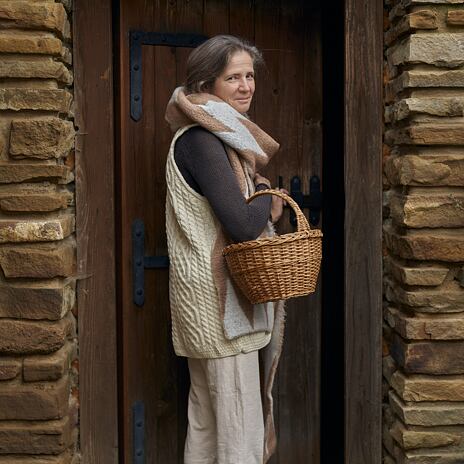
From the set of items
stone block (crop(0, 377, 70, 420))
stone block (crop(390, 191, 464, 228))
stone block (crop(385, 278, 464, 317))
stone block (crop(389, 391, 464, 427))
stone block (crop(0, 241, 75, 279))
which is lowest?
stone block (crop(389, 391, 464, 427))

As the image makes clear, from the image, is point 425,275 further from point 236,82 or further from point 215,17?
point 215,17

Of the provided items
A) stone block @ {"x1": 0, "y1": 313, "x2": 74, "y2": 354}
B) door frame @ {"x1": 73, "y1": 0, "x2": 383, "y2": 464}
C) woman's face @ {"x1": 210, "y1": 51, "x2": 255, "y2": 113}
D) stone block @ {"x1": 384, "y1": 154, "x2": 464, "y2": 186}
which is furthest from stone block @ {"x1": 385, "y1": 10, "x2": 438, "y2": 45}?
stone block @ {"x1": 0, "y1": 313, "x2": 74, "y2": 354}

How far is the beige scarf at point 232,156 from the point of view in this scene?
2.84 meters

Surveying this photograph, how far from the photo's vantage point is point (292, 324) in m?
3.62

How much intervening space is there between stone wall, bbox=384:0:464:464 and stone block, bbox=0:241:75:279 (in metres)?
1.26

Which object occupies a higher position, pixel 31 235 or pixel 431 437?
pixel 31 235

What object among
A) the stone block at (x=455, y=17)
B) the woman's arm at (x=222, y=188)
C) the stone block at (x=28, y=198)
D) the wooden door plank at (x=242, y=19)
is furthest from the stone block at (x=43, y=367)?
the stone block at (x=455, y=17)

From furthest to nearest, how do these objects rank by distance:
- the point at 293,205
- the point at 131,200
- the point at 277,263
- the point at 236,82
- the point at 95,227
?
the point at 131,200, the point at 95,227, the point at 236,82, the point at 293,205, the point at 277,263

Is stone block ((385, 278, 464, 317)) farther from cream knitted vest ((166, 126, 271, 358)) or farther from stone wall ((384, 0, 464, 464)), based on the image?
cream knitted vest ((166, 126, 271, 358))

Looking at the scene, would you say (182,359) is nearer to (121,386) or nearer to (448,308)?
(121,386)

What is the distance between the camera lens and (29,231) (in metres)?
2.87

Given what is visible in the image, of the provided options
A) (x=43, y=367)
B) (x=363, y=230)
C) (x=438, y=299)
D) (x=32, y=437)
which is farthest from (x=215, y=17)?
(x=32, y=437)

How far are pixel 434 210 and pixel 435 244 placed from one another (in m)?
0.12

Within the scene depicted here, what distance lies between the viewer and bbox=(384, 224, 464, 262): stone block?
299 cm
